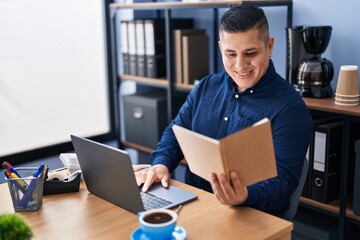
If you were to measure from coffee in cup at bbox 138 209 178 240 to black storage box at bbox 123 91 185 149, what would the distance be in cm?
193

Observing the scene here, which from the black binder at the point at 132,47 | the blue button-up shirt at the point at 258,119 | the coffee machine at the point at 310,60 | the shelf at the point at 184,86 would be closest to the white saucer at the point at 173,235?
the blue button-up shirt at the point at 258,119

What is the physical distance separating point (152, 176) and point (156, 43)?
1.66 m

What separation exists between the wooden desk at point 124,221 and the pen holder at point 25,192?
28 mm

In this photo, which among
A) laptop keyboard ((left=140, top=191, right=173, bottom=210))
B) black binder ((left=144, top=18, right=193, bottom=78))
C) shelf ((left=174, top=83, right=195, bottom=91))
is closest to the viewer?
laptop keyboard ((left=140, top=191, right=173, bottom=210))

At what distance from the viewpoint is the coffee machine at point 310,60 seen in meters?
2.35

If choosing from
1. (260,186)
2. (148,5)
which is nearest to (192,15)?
(148,5)

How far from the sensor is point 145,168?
179cm

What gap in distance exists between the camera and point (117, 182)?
4.62 feet

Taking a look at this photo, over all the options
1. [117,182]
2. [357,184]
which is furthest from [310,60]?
[117,182]

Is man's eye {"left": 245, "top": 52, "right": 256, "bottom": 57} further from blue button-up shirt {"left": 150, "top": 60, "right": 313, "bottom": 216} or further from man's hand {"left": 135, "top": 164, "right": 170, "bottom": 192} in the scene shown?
man's hand {"left": 135, "top": 164, "right": 170, "bottom": 192}

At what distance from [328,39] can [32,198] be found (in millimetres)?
1613

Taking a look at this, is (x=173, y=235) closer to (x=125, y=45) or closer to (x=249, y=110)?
(x=249, y=110)

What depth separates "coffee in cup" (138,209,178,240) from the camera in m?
1.16

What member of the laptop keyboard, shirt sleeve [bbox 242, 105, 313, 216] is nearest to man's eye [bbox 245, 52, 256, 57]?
shirt sleeve [bbox 242, 105, 313, 216]
